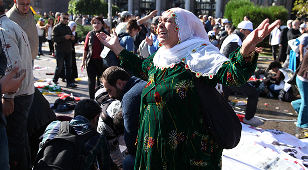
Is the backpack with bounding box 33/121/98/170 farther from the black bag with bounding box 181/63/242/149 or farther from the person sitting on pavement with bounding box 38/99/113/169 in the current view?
the black bag with bounding box 181/63/242/149

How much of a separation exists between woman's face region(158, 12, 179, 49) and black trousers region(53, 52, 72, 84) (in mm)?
5673

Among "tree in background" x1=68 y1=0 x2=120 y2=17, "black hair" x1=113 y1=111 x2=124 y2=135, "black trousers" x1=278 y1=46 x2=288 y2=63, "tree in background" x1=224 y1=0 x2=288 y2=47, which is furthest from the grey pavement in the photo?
"tree in background" x1=68 y1=0 x2=120 y2=17

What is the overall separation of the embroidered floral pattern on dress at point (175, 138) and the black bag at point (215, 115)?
18cm

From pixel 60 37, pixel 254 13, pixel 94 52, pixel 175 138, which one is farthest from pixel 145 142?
pixel 254 13

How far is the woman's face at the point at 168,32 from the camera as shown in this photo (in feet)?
7.23

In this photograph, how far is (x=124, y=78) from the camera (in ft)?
9.45

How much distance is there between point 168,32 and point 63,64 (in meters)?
6.01

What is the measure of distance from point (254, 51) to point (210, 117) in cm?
56

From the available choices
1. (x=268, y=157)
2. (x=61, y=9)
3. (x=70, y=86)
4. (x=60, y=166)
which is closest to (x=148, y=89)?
(x=60, y=166)

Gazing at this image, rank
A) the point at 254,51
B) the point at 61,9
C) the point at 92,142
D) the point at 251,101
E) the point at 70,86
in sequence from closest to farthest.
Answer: the point at 254,51
the point at 92,142
the point at 251,101
the point at 70,86
the point at 61,9

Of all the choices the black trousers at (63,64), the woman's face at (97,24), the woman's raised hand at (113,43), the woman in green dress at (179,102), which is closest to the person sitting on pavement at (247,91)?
the woman's face at (97,24)

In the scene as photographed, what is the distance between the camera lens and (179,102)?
204 cm

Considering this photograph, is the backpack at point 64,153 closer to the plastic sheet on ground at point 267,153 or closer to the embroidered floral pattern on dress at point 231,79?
the embroidered floral pattern on dress at point 231,79

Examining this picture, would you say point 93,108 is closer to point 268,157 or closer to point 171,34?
point 171,34
